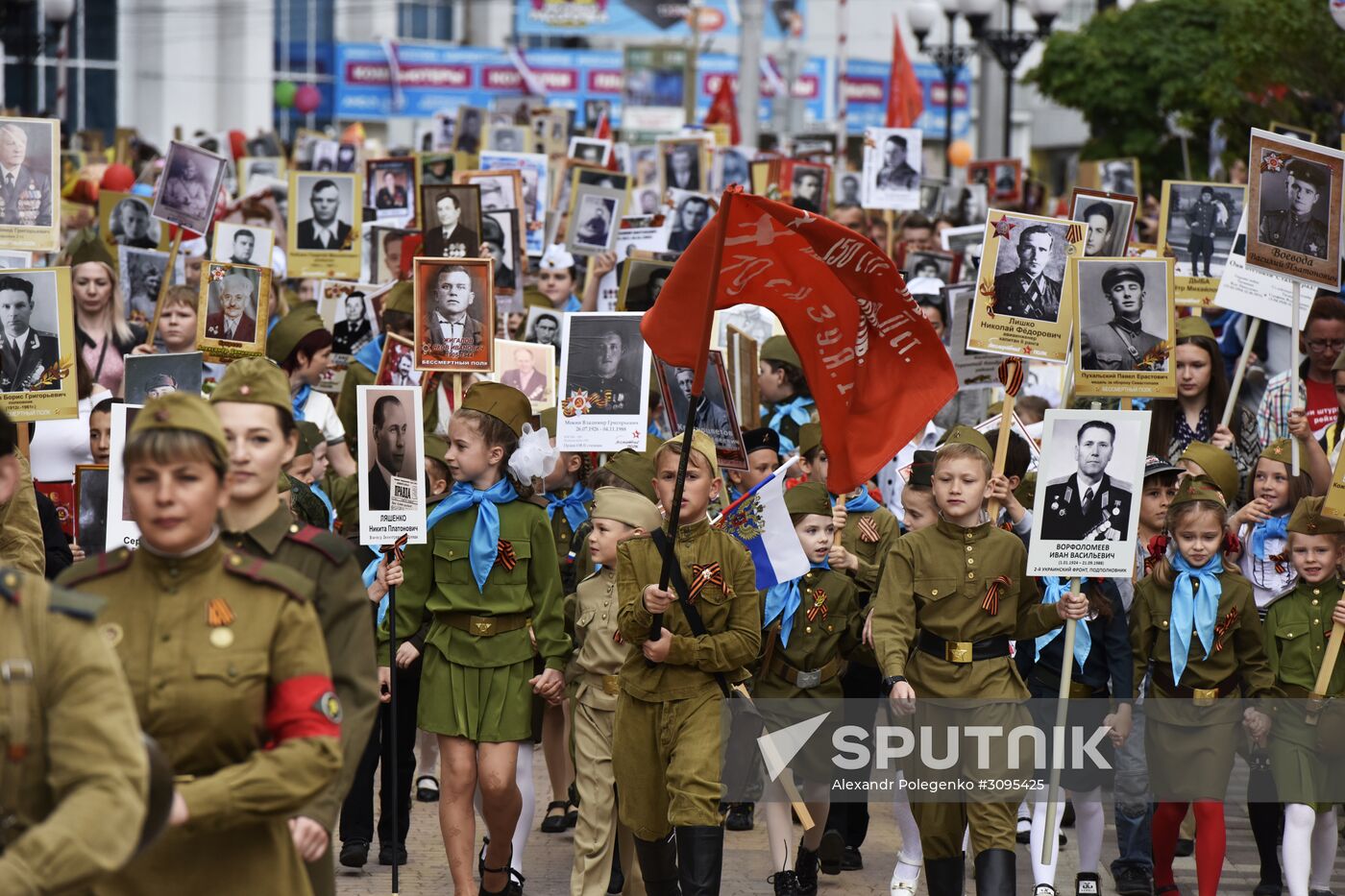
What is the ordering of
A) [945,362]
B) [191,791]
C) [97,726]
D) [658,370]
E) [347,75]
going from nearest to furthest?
1. [97,726]
2. [191,791]
3. [945,362]
4. [658,370]
5. [347,75]

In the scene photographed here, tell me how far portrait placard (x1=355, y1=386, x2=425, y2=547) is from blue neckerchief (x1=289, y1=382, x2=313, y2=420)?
236 centimetres

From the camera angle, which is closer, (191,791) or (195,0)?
(191,791)

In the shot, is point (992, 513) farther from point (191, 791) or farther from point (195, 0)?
point (195, 0)

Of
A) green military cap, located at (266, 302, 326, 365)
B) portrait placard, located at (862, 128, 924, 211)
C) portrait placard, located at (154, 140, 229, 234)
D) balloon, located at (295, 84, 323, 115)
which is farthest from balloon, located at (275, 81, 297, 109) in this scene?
green military cap, located at (266, 302, 326, 365)

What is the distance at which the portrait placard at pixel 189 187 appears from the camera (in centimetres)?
1096

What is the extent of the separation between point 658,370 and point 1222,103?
11308 mm

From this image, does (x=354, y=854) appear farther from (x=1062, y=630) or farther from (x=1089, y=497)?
(x=1089, y=497)

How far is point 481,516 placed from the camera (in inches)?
269

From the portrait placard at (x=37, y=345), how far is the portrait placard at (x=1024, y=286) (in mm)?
3739

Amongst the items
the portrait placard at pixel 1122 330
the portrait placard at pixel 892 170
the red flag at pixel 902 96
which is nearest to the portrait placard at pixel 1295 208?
the portrait placard at pixel 1122 330

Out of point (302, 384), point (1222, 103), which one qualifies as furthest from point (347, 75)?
point (302, 384)

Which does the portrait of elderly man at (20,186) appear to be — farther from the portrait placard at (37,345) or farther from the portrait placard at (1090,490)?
the portrait placard at (1090,490)

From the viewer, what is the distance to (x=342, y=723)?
4.07 meters

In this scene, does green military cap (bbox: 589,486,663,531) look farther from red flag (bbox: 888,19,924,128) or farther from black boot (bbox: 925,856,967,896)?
red flag (bbox: 888,19,924,128)
